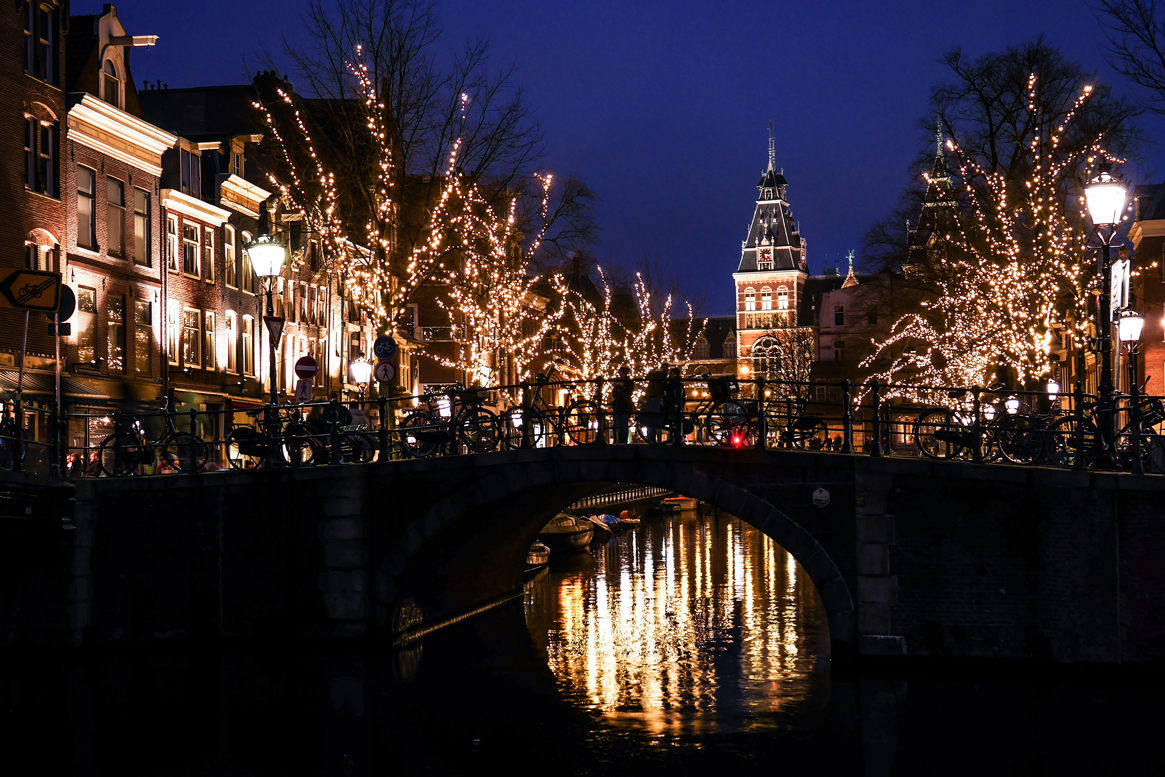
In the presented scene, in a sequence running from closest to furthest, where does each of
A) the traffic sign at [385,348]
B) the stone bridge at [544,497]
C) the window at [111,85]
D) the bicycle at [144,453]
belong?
the stone bridge at [544,497], the bicycle at [144,453], the traffic sign at [385,348], the window at [111,85]

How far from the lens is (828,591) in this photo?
19.9 meters

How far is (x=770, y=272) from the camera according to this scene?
14200cm

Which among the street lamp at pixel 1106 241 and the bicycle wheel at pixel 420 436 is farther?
the bicycle wheel at pixel 420 436

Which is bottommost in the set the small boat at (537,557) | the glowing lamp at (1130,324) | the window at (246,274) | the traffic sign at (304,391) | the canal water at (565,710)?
the canal water at (565,710)

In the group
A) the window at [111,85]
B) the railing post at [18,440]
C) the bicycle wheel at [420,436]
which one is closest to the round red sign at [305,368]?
the bicycle wheel at [420,436]

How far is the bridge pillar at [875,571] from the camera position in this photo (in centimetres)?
1955

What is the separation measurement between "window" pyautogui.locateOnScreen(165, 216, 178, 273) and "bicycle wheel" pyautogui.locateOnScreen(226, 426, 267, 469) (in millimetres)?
15148

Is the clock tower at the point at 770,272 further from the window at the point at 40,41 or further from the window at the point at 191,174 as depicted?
the window at the point at 40,41

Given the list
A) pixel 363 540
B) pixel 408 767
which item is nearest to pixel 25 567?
pixel 363 540

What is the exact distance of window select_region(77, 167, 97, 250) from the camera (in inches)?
1296

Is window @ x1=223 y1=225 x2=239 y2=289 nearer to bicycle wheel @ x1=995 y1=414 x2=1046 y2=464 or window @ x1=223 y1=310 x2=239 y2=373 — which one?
window @ x1=223 y1=310 x2=239 y2=373

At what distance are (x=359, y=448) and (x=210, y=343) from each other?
19.4 metres

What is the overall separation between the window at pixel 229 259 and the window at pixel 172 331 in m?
3.96

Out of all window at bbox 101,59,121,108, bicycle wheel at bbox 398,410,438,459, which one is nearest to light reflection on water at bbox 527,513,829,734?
bicycle wheel at bbox 398,410,438,459
